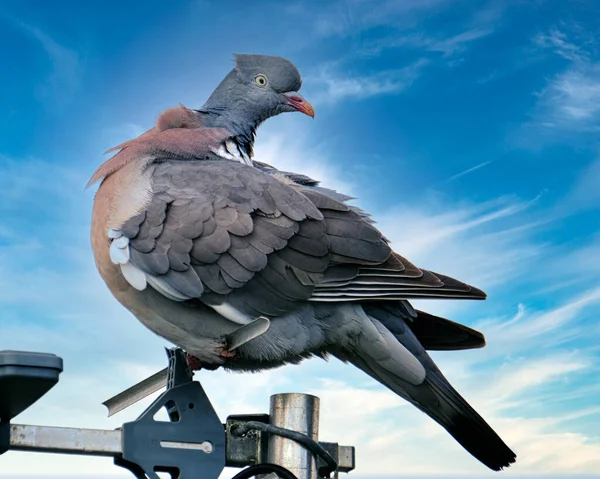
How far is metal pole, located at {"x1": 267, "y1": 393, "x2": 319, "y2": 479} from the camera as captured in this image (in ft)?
10.6

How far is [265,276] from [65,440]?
125cm

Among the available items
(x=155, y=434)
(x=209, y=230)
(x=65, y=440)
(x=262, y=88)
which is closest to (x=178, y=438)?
(x=155, y=434)

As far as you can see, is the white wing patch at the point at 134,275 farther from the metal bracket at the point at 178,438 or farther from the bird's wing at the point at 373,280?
the bird's wing at the point at 373,280

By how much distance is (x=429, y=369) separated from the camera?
4090mm

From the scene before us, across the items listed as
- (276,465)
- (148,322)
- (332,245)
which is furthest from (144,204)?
(276,465)

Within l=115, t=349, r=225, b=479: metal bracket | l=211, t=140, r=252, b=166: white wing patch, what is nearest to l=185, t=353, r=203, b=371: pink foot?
l=115, t=349, r=225, b=479: metal bracket

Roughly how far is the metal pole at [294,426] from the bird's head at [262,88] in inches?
90.8

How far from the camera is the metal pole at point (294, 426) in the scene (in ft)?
10.6

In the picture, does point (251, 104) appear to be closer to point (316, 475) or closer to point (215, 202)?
point (215, 202)

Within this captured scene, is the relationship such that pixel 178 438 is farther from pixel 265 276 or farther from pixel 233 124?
pixel 233 124

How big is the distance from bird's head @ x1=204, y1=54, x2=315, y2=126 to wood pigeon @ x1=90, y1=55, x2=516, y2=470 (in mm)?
936

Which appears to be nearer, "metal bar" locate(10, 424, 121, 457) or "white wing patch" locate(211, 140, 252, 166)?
"metal bar" locate(10, 424, 121, 457)

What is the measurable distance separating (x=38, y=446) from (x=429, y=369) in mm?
2068

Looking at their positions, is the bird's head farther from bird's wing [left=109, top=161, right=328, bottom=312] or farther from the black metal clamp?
the black metal clamp
